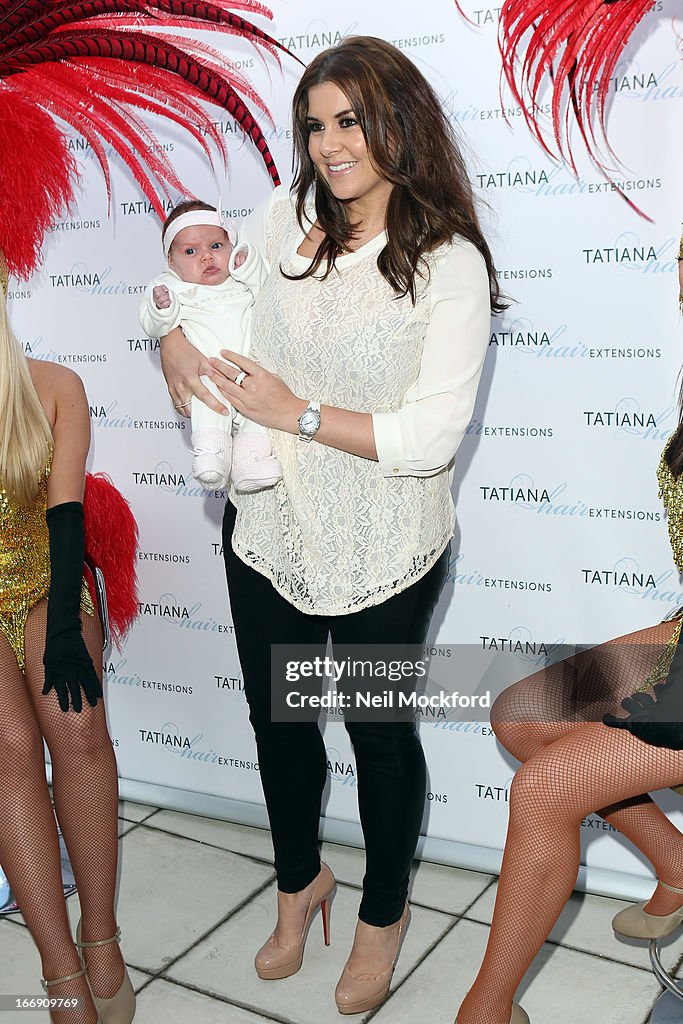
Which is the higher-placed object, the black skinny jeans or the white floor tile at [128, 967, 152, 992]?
the black skinny jeans

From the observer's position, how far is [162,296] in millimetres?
2035

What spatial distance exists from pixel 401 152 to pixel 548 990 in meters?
1.69

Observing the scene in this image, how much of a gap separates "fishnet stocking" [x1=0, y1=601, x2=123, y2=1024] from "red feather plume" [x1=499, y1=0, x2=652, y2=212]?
142 centimetres

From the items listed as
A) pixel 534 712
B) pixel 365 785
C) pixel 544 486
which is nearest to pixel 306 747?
pixel 365 785

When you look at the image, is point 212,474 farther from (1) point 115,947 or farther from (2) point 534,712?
(1) point 115,947

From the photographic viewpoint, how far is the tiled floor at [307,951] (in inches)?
84.9

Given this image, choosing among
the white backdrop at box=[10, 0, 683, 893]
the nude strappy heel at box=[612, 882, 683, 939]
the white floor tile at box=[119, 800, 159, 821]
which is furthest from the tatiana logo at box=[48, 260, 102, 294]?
the nude strappy heel at box=[612, 882, 683, 939]

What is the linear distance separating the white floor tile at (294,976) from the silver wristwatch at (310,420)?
1193mm

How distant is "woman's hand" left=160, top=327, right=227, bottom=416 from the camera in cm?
200

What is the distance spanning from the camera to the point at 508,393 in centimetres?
239

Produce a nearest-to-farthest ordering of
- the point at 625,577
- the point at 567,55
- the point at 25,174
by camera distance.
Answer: the point at 567,55 < the point at 625,577 < the point at 25,174

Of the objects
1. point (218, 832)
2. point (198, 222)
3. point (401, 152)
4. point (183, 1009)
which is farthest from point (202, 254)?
point (218, 832)

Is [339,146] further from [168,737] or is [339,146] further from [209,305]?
[168,737]

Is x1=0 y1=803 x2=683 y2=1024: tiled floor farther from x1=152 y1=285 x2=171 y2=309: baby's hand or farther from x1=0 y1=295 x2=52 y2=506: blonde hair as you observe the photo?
x1=152 y1=285 x2=171 y2=309: baby's hand
